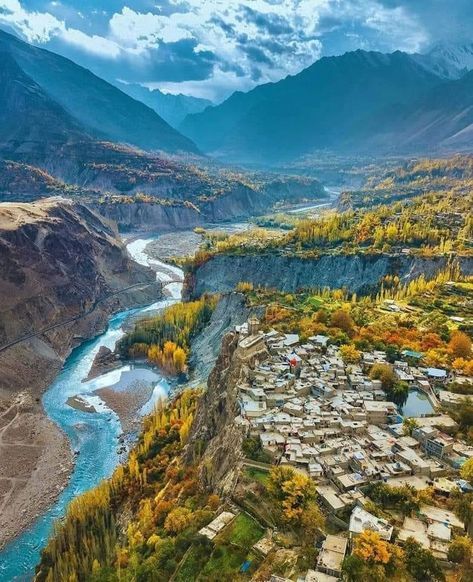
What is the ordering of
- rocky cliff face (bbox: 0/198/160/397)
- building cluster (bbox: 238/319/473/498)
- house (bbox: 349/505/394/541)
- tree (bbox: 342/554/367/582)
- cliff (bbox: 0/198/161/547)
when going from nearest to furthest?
tree (bbox: 342/554/367/582) < house (bbox: 349/505/394/541) < building cluster (bbox: 238/319/473/498) < cliff (bbox: 0/198/161/547) < rocky cliff face (bbox: 0/198/160/397)

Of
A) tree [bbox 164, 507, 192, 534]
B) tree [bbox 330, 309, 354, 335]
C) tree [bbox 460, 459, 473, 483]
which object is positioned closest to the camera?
tree [bbox 460, 459, 473, 483]

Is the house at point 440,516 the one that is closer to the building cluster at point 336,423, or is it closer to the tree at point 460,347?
the building cluster at point 336,423

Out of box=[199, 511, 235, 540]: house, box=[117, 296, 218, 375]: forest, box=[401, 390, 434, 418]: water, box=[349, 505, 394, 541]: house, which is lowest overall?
box=[117, 296, 218, 375]: forest

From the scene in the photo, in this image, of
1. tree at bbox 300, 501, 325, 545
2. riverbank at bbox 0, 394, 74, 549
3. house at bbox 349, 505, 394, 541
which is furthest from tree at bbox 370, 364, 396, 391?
riverbank at bbox 0, 394, 74, 549

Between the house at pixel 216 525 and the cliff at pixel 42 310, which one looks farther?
the cliff at pixel 42 310

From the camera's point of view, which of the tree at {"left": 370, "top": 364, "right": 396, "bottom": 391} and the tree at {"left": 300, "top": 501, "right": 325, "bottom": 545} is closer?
the tree at {"left": 300, "top": 501, "right": 325, "bottom": 545}

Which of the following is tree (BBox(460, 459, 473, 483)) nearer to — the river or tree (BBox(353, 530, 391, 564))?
tree (BBox(353, 530, 391, 564))

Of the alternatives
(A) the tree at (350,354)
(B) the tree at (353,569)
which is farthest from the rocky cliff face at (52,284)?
(B) the tree at (353,569)
